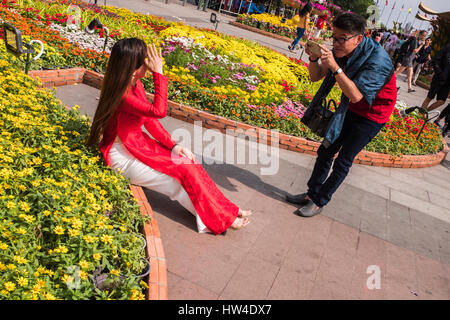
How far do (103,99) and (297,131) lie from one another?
3.74m

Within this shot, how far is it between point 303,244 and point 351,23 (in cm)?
203

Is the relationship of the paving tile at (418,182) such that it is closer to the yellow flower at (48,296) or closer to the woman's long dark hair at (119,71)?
the woman's long dark hair at (119,71)

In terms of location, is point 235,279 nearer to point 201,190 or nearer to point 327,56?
point 201,190

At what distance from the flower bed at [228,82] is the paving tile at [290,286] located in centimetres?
315

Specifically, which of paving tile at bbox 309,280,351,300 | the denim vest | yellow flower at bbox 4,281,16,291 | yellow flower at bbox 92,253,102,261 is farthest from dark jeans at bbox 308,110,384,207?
yellow flower at bbox 4,281,16,291

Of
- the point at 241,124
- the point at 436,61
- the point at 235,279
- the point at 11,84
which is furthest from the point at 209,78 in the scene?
the point at 436,61

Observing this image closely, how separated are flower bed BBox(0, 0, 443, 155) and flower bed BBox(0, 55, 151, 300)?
3.01 m

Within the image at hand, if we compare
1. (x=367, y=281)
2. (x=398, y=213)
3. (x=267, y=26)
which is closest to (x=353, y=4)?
(x=267, y=26)

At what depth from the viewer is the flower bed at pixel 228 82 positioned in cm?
607

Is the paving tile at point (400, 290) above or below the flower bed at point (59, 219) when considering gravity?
below

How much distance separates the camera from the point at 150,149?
3.33m

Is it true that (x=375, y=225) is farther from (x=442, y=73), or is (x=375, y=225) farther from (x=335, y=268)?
(x=442, y=73)

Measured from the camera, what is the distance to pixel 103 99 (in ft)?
9.95

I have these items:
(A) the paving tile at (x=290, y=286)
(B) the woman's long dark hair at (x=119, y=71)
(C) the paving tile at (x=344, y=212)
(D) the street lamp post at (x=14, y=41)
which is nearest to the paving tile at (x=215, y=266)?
(A) the paving tile at (x=290, y=286)
